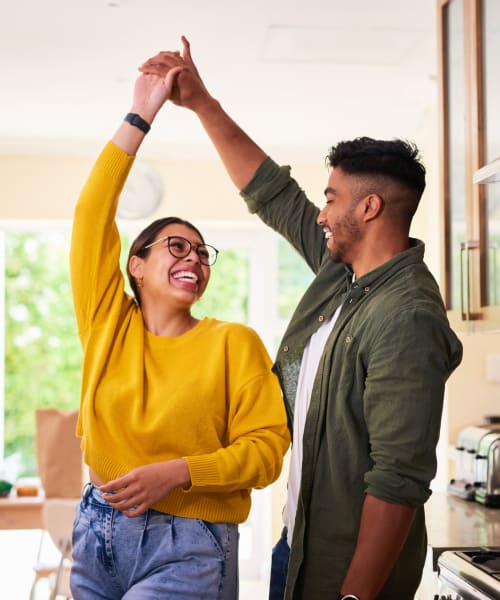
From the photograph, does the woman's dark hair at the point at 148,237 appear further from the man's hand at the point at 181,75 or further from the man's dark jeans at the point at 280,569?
the man's dark jeans at the point at 280,569

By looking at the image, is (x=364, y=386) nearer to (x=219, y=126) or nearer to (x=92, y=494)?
(x=92, y=494)

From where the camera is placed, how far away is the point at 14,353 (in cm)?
613

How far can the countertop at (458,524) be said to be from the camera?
7.43ft

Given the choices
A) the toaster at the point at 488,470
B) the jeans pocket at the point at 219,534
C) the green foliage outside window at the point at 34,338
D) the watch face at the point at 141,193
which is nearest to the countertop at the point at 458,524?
the toaster at the point at 488,470

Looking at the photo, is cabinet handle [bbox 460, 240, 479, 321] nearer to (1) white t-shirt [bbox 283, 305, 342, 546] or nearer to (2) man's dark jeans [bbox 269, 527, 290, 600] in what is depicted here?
(1) white t-shirt [bbox 283, 305, 342, 546]

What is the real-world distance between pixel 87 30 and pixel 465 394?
2.35m

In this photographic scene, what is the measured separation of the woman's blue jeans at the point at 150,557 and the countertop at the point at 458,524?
0.71 meters

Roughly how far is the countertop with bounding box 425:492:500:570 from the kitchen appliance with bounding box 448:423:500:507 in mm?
36

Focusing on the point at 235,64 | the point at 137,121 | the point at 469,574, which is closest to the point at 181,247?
the point at 137,121

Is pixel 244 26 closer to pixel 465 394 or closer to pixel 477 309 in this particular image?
pixel 477 309

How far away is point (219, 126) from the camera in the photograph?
2123mm

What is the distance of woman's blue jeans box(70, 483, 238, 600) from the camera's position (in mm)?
1641

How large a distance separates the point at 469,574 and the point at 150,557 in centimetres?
69

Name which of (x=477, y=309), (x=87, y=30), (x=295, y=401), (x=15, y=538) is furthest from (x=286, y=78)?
(x=15, y=538)
